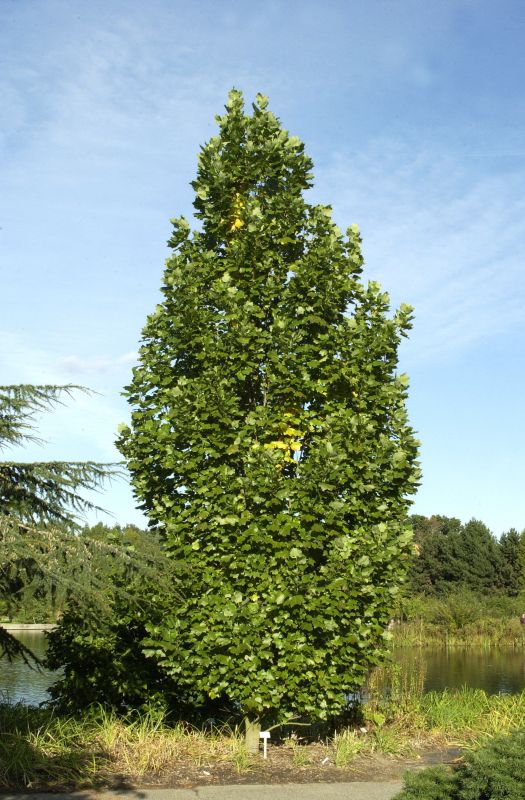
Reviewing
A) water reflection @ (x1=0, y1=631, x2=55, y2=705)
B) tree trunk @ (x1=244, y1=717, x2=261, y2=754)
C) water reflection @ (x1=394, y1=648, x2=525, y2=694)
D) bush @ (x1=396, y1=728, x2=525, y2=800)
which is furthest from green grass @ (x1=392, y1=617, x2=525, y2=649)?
bush @ (x1=396, y1=728, x2=525, y2=800)

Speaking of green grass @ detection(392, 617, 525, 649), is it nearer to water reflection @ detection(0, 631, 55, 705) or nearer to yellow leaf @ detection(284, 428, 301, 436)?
water reflection @ detection(0, 631, 55, 705)

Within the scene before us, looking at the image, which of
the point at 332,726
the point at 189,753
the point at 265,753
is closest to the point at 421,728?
the point at 332,726

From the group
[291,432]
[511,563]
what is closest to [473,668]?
[291,432]

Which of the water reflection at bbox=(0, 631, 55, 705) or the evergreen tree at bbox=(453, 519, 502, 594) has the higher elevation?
the evergreen tree at bbox=(453, 519, 502, 594)

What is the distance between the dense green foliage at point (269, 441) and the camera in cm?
795

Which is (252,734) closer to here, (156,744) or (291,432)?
(156,744)

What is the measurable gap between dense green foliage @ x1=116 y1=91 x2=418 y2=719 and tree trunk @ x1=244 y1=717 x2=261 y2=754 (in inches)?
5.7

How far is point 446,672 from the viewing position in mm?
22141

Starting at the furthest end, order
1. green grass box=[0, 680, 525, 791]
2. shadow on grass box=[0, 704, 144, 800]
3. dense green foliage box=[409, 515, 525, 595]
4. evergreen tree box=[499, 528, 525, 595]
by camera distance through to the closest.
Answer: dense green foliage box=[409, 515, 525, 595] < evergreen tree box=[499, 528, 525, 595] < green grass box=[0, 680, 525, 791] < shadow on grass box=[0, 704, 144, 800]

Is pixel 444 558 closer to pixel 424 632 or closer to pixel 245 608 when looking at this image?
pixel 424 632

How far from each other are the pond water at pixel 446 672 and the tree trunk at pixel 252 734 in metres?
4.46

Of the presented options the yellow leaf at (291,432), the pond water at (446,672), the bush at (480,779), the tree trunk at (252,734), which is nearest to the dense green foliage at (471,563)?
the pond water at (446,672)

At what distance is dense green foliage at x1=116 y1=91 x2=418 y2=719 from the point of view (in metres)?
7.95

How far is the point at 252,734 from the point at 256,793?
5.06 feet
